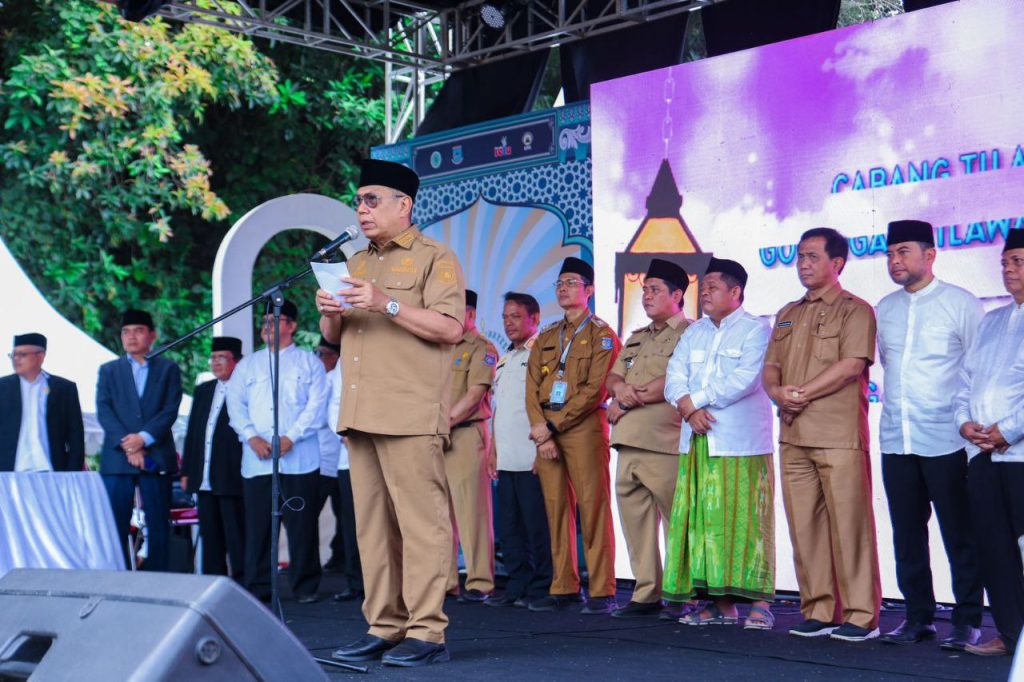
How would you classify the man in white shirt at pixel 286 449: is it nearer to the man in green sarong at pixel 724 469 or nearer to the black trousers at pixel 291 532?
the black trousers at pixel 291 532

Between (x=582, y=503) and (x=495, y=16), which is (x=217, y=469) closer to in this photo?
(x=582, y=503)

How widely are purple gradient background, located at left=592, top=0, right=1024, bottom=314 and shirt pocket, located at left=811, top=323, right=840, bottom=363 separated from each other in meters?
0.86

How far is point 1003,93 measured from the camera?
5566 mm

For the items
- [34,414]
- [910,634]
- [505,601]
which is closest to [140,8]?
[34,414]

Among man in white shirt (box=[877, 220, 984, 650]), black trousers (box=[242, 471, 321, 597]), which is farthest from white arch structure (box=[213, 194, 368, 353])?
man in white shirt (box=[877, 220, 984, 650])

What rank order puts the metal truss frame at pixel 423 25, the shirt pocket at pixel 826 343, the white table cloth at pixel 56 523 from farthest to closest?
1. the metal truss frame at pixel 423 25
2. the white table cloth at pixel 56 523
3. the shirt pocket at pixel 826 343

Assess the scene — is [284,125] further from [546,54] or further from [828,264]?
[828,264]

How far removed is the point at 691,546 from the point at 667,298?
1.20 meters

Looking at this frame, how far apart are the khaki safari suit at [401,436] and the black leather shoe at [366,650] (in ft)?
0.09

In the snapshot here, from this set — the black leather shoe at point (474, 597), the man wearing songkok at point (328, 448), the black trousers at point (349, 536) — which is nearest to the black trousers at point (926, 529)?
the black leather shoe at point (474, 597)

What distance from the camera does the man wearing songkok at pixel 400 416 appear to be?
4.32 metres

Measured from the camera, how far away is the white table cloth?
5492 mm

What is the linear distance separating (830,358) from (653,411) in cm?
109

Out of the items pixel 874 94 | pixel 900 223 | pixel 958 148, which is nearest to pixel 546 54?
pixel 874 94
